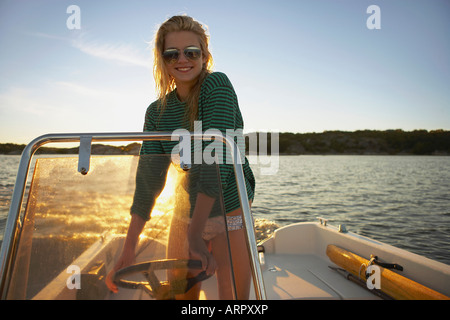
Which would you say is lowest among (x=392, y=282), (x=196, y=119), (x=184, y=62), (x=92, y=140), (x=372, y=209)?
(x=372, y=209)

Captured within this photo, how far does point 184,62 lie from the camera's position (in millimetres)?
1429

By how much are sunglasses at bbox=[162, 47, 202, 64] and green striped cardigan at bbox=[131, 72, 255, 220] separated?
0.54ft

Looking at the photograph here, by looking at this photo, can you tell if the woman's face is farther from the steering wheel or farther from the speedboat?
the steering wheel

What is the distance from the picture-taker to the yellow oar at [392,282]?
2.25 m

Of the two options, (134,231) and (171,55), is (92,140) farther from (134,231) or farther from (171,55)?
(171,55)

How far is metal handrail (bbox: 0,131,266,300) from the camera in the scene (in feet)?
2.86

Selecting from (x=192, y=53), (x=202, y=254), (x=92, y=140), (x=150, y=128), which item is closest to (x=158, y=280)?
(x=202, y=254)

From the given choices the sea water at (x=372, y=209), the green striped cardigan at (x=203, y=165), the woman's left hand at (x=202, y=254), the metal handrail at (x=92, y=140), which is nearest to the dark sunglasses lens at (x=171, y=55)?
the green striped cardigan at (x=203, y=165)

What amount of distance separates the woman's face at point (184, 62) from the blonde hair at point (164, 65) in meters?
0.02

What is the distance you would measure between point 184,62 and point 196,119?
30 cm

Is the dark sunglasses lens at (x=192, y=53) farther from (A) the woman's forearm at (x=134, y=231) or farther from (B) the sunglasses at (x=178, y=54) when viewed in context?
(A) the woman's forearm at (x=134, y=231)

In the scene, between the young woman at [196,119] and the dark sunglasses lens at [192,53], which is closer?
the young woman at [196,119]
